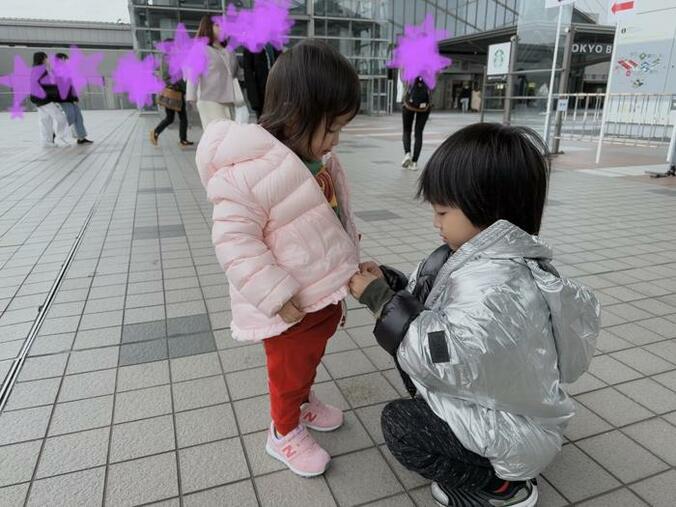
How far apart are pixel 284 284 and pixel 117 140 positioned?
41.3ft

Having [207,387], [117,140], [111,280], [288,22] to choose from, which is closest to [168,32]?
[288,22]

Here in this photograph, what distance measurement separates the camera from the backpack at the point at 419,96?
7.41 m

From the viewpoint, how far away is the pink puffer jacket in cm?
135

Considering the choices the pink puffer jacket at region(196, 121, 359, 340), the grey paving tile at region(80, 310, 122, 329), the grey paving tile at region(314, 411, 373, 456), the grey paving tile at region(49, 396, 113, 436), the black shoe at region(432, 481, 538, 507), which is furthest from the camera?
the grey paving tile at region(80, 310, 122, 329)

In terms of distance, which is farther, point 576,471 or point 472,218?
point 576,471

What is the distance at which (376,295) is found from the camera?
1.37 m

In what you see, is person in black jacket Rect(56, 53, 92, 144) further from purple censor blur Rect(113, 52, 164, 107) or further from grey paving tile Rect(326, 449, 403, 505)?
grey paving tile Rect(326, 449, 403, 505)

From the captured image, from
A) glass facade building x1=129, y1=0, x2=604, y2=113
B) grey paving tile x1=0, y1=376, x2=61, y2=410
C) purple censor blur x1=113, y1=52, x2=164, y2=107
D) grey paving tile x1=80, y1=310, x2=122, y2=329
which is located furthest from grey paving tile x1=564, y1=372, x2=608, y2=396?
glass facade building x1=129, y1=0, x2=604, y2=113

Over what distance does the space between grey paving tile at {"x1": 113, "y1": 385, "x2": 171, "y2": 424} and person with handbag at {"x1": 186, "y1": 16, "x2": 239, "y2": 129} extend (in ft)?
15.6

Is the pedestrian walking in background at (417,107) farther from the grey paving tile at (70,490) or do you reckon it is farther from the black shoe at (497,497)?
the grey paving tile at (70,490)

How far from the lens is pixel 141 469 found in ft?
5.55

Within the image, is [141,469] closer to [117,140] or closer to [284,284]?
[284,284]

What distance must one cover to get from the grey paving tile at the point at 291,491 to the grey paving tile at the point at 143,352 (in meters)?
1.02

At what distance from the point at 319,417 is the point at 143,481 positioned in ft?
2.12
